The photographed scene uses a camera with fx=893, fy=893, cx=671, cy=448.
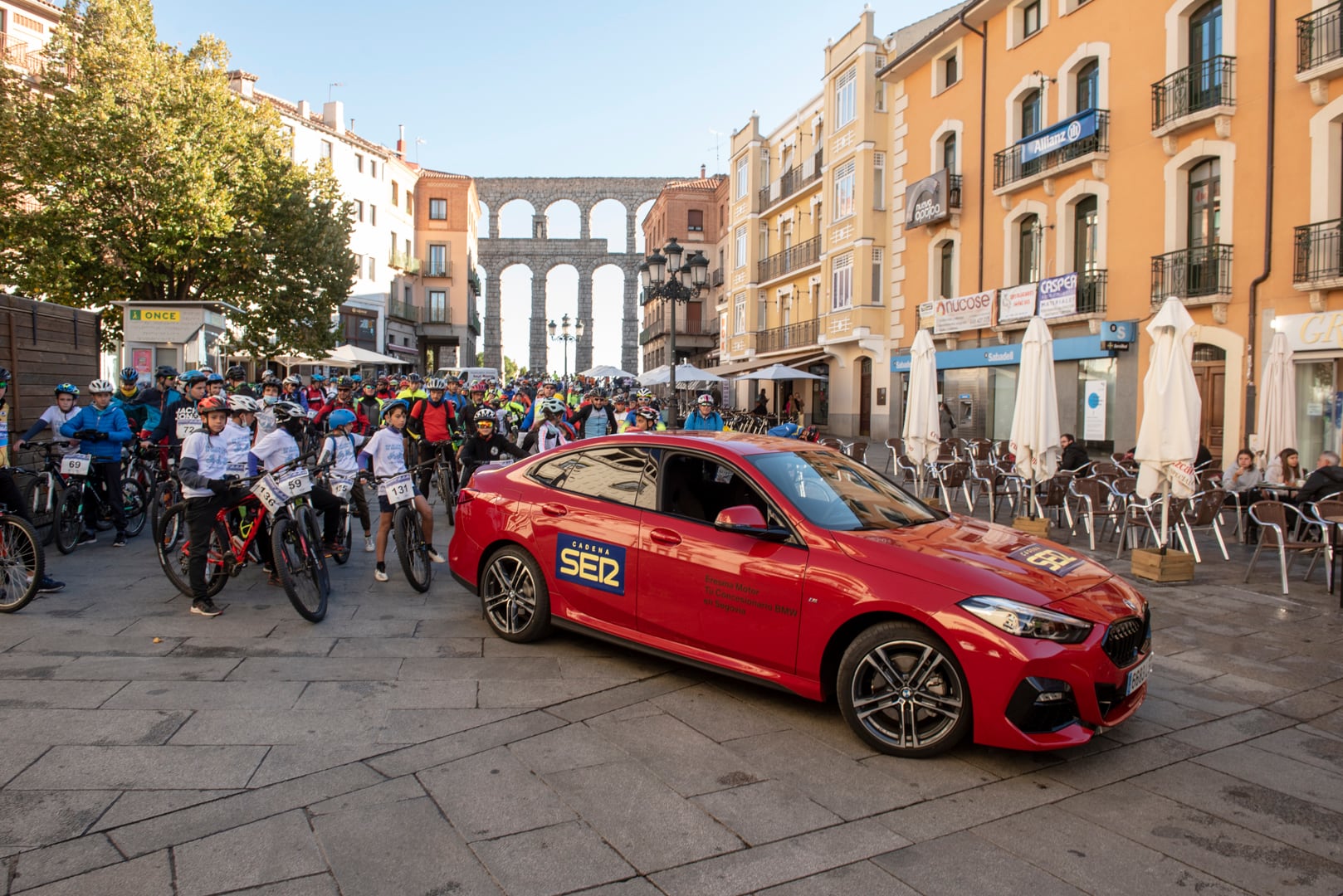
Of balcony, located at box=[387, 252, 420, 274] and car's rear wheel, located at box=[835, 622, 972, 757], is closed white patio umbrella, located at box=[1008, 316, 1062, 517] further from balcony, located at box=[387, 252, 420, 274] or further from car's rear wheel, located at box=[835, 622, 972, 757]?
balcony, located at box=[387, 252, 420, 274]

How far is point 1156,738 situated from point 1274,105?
1571cm

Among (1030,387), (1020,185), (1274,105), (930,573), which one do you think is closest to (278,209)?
(1020,185)

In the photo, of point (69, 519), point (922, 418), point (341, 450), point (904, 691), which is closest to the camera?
point (904, 691)

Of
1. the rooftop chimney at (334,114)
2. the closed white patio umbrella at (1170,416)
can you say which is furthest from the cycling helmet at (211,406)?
the rooftop chimney at (334,114)

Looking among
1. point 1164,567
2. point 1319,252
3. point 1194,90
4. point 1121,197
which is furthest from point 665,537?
point 1121,197

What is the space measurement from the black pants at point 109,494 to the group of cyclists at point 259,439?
0.04 feet

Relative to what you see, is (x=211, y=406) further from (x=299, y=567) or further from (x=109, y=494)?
(x=109, y=494)

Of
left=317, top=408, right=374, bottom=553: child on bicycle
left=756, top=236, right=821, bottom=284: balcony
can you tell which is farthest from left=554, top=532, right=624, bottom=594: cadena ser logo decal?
left=756, top=236, right=821, bottom=284: balcony

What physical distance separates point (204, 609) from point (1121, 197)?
1938 cm

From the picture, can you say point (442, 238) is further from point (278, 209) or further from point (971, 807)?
point (971, 807)

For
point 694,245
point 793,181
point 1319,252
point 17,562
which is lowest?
point 17,562

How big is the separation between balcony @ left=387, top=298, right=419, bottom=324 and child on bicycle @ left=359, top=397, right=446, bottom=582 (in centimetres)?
4892

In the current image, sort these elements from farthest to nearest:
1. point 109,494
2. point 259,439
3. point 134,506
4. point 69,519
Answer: point 134,506, point 109,494, point 69,519, point 259,439

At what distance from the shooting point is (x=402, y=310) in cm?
5672
